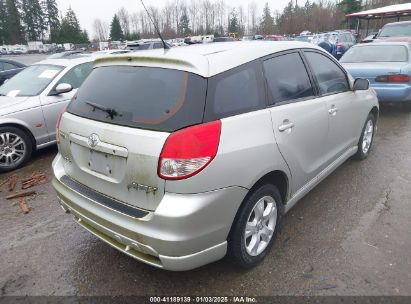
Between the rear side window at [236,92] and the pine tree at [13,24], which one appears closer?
the rear side window at [236,92]

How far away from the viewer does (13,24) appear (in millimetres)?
75125

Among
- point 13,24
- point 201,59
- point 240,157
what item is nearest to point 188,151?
point 240,157

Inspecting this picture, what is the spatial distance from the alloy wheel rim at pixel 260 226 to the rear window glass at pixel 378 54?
20.1ft

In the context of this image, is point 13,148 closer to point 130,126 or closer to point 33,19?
point 130,126

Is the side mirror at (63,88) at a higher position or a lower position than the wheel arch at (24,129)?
higher

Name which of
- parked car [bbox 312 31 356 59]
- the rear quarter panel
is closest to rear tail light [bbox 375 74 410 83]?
the rear quarter panel

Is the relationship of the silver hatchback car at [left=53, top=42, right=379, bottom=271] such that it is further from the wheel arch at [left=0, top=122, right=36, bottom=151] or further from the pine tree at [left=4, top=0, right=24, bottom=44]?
the pine tree at [left=4, top=0, right=24, bottom=44]

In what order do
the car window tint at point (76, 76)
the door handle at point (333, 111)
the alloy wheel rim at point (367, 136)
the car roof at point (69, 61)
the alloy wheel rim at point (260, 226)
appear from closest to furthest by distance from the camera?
1. the alloy wheel rim at point (260, 226)
2. the door handle at point (333, 111)
3. the alloy wheel rim at point (367, 136)
4. the car window tint at point (76, 76)
5. the car roof at point (69, 61)

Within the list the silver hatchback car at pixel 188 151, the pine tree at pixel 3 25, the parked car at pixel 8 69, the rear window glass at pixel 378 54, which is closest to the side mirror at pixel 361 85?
the silver hatchback car at pixel 188 151

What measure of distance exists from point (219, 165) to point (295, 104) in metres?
1.14

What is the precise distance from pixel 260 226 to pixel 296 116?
0.97 metres

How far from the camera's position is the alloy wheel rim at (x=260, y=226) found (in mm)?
2609

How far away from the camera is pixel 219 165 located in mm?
2148

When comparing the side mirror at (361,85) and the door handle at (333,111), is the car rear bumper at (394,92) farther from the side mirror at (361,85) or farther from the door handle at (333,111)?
the door handle at (333,111)
